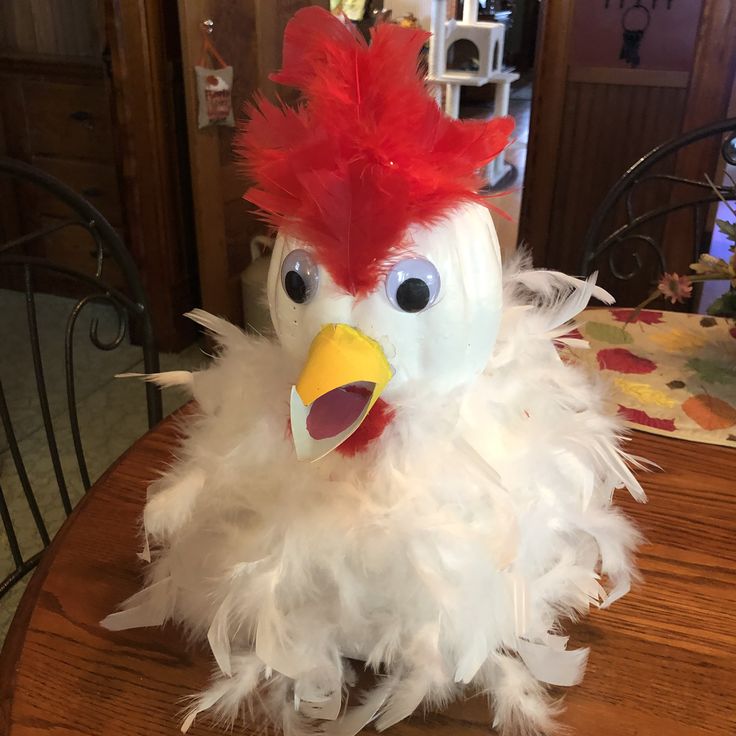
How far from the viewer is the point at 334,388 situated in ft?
1.59

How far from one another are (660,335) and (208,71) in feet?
5.06

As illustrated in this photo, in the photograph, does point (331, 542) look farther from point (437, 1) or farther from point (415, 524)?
point (437, 1)

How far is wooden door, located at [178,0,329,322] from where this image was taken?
2.16 metres

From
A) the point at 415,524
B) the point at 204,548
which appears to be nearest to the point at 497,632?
the point at 415,524

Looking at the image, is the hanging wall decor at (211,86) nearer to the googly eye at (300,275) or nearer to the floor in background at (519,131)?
the floor in background at (519,131)

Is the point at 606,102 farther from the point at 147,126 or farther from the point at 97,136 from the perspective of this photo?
the point at 97,136

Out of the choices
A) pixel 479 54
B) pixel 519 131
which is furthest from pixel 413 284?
pixel 479 54

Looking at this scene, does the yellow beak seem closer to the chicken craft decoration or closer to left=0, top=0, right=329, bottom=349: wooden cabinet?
the chicken craft decoration

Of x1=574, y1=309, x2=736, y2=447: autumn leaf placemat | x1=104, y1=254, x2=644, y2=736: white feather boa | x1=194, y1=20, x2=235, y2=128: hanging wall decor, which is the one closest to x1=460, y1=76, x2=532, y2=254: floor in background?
x1=194, y1=20, x2=235, y2=128: hanging wall decor

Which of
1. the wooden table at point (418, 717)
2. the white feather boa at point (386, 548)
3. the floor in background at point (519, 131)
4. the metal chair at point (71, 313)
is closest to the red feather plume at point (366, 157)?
the white feather boa at point (386, 548)

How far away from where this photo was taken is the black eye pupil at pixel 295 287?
507 mm

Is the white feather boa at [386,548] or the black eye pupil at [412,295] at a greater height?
the black eye pupil at [412,295]

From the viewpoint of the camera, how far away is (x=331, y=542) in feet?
1.73

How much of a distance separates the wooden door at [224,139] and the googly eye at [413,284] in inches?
72.0
